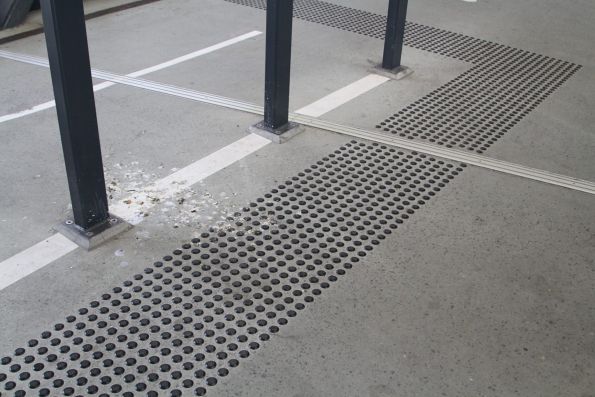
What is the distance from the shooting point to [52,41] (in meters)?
2.70

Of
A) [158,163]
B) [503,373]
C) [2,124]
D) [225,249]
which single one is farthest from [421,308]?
[2,124]

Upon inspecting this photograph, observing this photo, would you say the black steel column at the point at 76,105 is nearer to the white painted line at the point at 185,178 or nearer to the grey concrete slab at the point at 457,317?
the white painted line at the point at 185,178

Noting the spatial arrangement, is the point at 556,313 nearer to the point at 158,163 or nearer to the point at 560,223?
the point at 560,223

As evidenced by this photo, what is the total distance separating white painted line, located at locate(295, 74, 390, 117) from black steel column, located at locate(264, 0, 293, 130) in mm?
352

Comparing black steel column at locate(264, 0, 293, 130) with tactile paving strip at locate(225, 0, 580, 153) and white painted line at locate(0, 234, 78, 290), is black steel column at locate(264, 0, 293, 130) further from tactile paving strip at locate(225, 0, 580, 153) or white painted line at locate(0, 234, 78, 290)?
white painted line at locate(0, 234, 78, 290)

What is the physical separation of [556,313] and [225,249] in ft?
4.95

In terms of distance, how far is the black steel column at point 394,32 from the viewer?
4883mm

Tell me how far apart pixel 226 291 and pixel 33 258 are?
901 millimetres

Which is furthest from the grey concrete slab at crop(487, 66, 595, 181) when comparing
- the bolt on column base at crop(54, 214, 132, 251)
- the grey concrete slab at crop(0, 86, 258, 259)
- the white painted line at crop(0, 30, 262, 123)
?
the white painted line at crop(0, 30, 262, 123)

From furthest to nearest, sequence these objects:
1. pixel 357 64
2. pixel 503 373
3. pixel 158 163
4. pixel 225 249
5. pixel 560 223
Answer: pixel 357 64, pixel 158 163, pixel 560 223, pixel 225 249, pixel 503 373

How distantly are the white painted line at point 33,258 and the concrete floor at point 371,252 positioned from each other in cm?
5

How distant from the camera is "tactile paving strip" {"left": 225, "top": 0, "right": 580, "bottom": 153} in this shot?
4359mm

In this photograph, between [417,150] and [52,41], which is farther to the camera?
[417,150]

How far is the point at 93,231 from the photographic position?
3125mm
